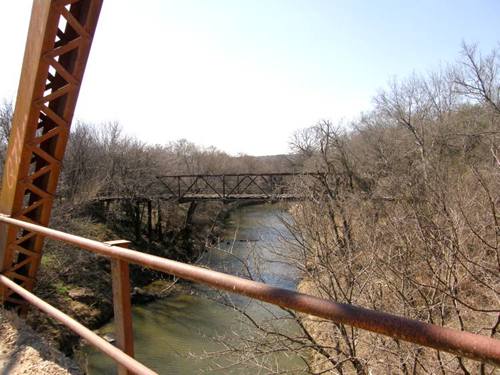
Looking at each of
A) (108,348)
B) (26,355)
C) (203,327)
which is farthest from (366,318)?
(203,327)

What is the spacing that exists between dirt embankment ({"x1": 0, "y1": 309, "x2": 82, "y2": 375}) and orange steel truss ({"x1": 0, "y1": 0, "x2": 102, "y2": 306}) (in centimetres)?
74

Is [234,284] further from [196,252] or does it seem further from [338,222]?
[196,252]

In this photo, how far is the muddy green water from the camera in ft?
35.3

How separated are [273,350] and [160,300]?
10549 mm

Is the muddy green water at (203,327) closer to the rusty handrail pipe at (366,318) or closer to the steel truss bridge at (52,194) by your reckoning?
the steel truss bridge at (52,194)

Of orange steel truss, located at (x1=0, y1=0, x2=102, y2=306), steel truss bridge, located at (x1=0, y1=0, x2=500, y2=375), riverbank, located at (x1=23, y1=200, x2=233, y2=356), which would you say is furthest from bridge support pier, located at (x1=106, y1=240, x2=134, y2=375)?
riverbank, located at (x1=23, y1=200, x2=233, y2=356)

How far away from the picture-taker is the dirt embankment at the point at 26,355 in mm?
3461

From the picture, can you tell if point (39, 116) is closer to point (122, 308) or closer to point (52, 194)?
point (52, 194)

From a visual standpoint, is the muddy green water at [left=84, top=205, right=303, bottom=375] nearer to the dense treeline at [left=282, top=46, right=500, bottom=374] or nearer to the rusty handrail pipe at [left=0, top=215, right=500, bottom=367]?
the dense treeline at [left=282, top=46, right=500, bottom=374]

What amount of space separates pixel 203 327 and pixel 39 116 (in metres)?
11.8

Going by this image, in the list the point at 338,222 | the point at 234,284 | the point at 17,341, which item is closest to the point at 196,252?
the point at 338,222

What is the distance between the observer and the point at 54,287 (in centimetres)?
1491

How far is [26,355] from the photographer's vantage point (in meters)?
3.70

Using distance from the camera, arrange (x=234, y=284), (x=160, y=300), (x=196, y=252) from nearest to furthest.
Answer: (x=234, y=284), (x=160, y=300), (x=196, y=252)
